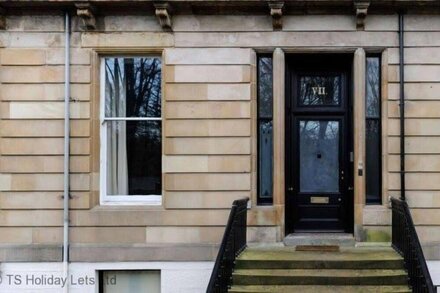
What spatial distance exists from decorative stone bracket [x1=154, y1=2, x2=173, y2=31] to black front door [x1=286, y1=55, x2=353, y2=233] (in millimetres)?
1941

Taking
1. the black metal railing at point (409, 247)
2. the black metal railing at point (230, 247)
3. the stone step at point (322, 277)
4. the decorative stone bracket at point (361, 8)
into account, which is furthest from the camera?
the decorative stone bracket at point (361, 8)

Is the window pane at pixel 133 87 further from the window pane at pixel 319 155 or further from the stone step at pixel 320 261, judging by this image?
the stone step at pixel 320 261

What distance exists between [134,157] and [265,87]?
2.28 meters

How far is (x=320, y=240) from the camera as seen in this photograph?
24.9 feet

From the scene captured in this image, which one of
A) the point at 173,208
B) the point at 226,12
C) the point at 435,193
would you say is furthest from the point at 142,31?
the point at 435,193

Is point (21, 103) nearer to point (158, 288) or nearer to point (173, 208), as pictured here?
point (173, 208)

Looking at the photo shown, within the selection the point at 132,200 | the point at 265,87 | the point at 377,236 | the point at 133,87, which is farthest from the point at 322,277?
the point at 133,87

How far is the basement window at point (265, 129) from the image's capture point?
7762 millimetres

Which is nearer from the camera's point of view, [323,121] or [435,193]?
[435,193]

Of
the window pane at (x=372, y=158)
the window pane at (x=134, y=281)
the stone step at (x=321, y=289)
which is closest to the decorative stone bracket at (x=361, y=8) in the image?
the window pane at (x=372, y=158)

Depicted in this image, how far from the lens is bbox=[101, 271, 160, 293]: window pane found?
7621 mm

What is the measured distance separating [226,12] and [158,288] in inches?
165

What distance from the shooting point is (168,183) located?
760 centimetres

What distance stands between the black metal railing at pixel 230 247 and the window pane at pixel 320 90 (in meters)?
1.91
